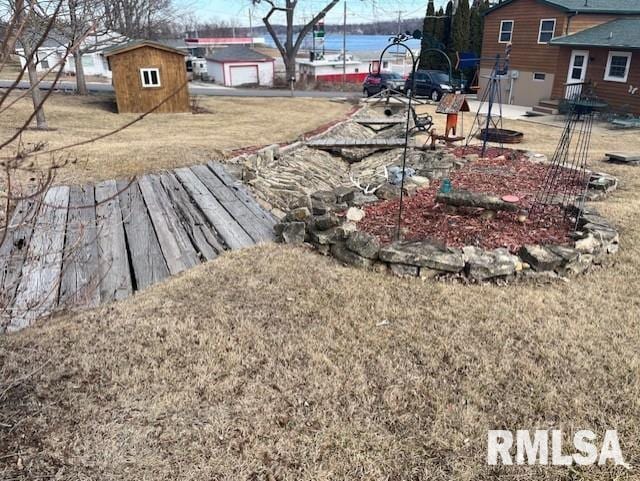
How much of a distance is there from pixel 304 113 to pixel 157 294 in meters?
18.9

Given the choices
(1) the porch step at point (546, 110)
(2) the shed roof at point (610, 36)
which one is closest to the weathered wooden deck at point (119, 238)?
(1) the porch step at point (546, 110)

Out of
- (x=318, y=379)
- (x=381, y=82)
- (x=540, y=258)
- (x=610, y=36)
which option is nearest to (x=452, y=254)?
(x=540, y=258)

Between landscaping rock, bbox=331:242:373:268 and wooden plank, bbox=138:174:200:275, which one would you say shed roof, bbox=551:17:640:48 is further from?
wooden plank, bbox=138:174:200:275

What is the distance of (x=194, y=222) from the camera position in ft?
22.9

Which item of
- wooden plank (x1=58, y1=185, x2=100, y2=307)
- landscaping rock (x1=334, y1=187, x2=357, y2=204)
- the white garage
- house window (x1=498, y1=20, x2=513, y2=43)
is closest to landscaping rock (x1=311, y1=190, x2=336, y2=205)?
landscaping rock (x1=334, y1=187, x2=357, y2=204)

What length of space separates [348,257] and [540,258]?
2.21 m

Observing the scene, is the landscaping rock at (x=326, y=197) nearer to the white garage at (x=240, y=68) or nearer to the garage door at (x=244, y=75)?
the white garage at (x=240, y=68)

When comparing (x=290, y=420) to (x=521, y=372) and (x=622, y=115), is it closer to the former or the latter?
(x=521, y=372)

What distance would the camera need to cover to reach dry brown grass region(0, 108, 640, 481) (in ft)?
9.72

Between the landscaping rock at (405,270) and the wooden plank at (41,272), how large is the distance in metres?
3.42

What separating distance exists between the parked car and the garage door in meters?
18.4

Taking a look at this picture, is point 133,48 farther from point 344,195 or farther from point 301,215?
point 301,215

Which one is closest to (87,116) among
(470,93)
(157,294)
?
(157,294)

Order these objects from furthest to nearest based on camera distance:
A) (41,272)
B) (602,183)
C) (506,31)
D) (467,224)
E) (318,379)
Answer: (506,31) → (602,183) → (467,224) → (41,272) → (318,379)
